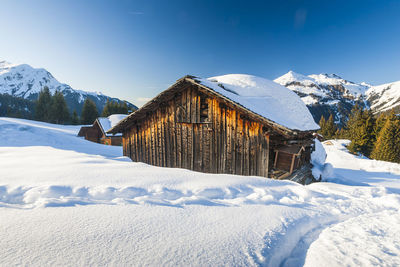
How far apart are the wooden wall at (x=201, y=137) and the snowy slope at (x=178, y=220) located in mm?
2349

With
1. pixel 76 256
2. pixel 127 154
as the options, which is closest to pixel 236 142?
pixel 76 256

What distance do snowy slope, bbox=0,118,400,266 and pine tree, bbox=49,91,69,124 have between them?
5888cm

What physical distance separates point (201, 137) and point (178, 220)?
5.19m

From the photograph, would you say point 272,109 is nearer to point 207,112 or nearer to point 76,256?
point 207,112

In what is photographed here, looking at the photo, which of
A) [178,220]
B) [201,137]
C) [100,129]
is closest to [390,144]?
[201,137]

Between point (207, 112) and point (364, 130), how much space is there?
4126cm

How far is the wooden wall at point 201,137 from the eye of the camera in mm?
6387

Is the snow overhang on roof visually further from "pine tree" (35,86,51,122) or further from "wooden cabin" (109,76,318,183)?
"pine tree" (35,86,51,122)

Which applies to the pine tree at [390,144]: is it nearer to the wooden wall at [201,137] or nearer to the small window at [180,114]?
the wooden wall at [201,137]

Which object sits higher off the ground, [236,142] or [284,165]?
[236,142]

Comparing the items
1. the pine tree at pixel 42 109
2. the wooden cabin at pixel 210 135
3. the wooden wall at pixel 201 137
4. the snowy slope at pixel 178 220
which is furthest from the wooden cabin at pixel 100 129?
the pine tree at pixel 42 109

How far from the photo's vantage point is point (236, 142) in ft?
22.0

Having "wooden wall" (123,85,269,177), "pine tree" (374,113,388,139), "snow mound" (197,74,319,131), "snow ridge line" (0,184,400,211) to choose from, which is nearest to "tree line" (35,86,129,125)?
"wooden wall" (123,85,269,177)

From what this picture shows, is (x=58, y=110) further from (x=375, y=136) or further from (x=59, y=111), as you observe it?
(x=375, y=136)
